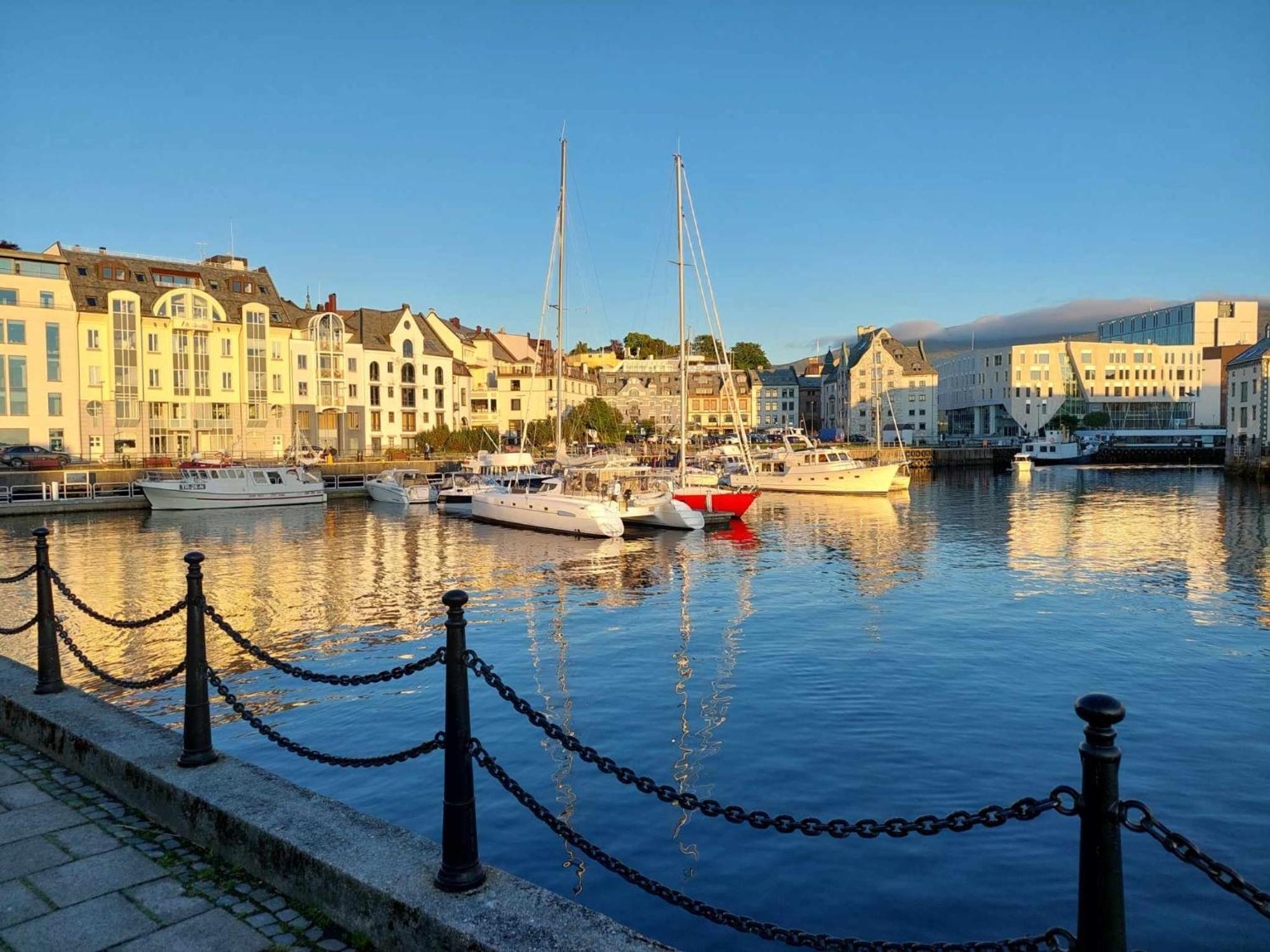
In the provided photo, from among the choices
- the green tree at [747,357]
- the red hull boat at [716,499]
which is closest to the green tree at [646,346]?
the green tree at [747,357]

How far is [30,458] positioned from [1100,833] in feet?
230

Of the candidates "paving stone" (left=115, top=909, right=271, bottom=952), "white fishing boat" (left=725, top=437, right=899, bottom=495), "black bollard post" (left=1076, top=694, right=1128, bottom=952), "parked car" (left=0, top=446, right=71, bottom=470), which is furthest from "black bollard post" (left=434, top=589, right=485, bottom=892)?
"parked car" (left=0, top=446, right=71, bottom=470)

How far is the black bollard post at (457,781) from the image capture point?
509 cm

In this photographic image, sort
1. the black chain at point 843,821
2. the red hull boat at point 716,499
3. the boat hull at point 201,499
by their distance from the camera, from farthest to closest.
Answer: the boat hull at point 201,499 < the red hull boat at point 716,499 < the black chain at point 843,821

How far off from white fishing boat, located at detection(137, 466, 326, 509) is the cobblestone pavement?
53598mm

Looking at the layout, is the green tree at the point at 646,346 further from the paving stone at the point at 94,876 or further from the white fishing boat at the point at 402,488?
the paving stone at the point at 94,876

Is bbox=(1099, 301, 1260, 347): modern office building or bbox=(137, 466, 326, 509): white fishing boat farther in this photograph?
bbox=(1099, 301, 1260, 347): modern office building

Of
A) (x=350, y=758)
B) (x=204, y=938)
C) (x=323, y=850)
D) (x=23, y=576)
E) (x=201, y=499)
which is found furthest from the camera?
(x=201, y=499)

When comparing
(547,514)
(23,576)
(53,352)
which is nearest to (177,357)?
(53,352)

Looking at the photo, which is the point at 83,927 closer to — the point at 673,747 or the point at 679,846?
the point at 679,846

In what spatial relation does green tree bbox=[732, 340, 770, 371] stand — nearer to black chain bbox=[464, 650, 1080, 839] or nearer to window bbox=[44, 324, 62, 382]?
window bbox=[44, 324, 62, 382]

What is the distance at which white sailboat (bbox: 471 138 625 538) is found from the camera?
4078 centimetres

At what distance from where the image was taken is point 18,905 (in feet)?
17.6

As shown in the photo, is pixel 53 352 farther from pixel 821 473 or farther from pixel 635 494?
pixel 821 473
